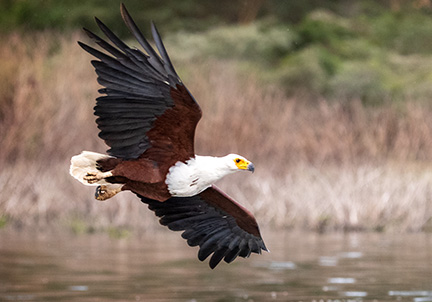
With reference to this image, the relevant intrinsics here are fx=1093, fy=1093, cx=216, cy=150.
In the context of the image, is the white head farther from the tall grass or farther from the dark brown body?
the tall grass

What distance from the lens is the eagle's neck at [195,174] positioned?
7949 mm

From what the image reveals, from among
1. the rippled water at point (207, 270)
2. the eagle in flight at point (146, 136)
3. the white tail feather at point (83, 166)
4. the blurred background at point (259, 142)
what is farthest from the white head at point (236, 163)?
the blurred background at point (259, 142)

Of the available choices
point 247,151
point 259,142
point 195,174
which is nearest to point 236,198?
point 247,151

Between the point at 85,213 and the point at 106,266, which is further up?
the point at 85,213

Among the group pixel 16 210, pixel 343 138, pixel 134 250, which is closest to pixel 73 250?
pixel 134 250

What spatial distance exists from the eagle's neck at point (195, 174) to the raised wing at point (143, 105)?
10 cm

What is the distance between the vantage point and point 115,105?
793 centimetres

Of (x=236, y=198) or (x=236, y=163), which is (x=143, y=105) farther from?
(x=236, y=198)

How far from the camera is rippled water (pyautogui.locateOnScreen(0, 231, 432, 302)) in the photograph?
420 inches

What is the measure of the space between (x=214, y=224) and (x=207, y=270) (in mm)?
3701

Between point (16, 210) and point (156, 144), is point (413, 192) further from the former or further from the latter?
point (156, 144)

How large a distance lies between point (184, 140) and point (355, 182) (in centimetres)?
980

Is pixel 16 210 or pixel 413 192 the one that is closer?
pixel 16 210

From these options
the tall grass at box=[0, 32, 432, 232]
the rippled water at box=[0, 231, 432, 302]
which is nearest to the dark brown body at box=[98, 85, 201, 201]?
the rippled water at box=[0, 231, 432, 302]
